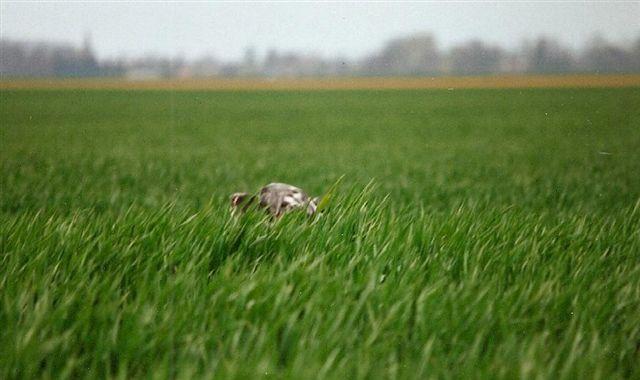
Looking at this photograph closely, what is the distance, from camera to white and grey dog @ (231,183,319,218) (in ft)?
11.8

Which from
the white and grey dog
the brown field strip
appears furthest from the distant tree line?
the white and grey dog

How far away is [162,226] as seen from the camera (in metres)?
3.24

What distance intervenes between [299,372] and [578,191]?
6118 millimetres

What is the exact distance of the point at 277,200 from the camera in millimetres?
3678

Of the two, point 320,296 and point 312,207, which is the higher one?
point 312,207

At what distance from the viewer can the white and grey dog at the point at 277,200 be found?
360 cm

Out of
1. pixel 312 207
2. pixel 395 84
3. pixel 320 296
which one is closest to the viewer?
pixel 320 296

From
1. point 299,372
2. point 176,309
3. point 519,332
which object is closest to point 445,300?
point 519,332

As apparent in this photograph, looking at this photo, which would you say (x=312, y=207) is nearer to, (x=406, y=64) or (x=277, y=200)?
(x=277, y=200)

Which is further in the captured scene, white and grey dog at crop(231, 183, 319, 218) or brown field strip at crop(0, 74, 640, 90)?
brown field strip at crop(0, 74, 640, 90)

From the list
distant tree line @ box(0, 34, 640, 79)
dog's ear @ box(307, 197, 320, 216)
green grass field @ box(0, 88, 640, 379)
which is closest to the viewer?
green grass field @ box(0, 88, 640, 379)

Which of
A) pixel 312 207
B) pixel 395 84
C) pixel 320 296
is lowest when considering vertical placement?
pixel 320 296

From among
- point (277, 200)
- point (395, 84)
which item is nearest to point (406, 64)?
point (395, 84)

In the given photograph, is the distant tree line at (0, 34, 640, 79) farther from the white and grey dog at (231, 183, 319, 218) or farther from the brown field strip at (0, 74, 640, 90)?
the white and grey dog at (231, 183, 319, 218)
